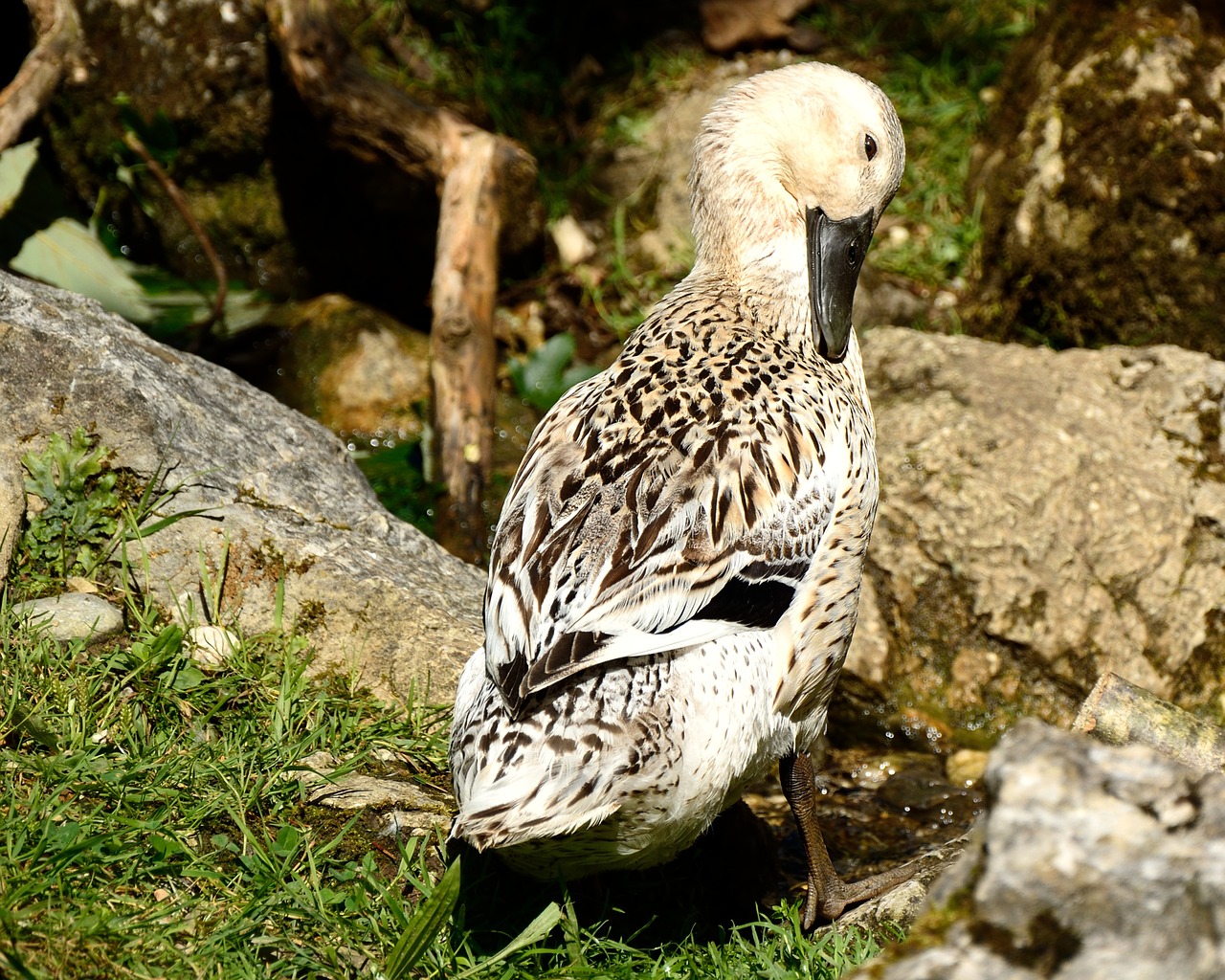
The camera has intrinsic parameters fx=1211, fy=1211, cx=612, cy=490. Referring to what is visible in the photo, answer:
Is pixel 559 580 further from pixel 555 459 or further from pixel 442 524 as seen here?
pixel 442 524

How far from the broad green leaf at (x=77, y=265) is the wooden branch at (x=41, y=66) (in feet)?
1.34

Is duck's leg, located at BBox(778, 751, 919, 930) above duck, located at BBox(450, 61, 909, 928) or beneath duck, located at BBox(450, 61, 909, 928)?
beneath

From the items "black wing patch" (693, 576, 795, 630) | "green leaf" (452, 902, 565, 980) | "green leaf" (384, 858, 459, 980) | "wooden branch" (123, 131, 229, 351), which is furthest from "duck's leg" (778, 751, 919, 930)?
"wooden branch" (123, 131, 229, 351)

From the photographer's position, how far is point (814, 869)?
138 inches

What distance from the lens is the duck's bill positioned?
148 inches

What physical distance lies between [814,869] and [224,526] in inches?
79.8

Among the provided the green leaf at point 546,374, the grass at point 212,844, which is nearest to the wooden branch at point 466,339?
the green leaf at point 546,374

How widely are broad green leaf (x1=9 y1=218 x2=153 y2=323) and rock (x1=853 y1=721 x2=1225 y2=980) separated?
14.8ft

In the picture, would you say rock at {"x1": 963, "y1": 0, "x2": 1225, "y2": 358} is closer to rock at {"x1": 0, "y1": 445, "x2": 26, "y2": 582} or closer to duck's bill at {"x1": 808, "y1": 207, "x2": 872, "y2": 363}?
duck's bill at {"x1": 808, "y1": 207, "x2": 872, "y2": 363}

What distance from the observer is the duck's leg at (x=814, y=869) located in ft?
11.4

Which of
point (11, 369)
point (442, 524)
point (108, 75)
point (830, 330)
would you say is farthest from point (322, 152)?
point (830, 330)

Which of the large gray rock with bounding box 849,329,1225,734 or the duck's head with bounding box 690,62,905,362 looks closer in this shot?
the duck's head with bounding box 690,62,905,362

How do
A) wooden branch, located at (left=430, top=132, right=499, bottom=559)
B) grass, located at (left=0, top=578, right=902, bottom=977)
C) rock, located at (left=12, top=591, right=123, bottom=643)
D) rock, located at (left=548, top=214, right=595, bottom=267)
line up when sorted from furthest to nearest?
rock, located at (left=548, top=214, right=595, bottom=267) → wooden branch, located at (left=430, top=132, right=499, bottom=559) → rock, located at (left=12, top=591, right=123, bottom=643) → grass, located at (left=0, top=578, right=902, bottom=977)

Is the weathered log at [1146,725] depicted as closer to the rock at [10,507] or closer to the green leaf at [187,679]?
the green leaf at [187,679]
